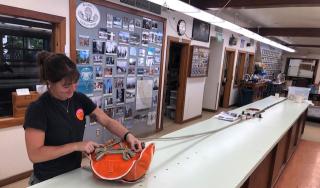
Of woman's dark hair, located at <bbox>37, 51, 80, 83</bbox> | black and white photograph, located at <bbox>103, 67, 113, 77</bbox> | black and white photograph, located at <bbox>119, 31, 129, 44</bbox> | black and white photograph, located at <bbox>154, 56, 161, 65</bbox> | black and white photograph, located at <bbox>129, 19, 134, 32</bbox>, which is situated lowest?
black and white photograph, located at <bbox>103, 67, 113, 77</bbox>

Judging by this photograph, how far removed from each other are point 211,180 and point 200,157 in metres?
0.36

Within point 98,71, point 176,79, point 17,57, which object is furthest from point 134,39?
point 176,79

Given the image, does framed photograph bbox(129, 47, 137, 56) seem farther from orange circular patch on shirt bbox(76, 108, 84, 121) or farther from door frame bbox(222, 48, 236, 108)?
door frame bbox(222, 48, 236, 108)

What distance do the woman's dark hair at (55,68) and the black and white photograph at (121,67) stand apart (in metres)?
2.72

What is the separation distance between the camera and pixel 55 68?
4.04ft

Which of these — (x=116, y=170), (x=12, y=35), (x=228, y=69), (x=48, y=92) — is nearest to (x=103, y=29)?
(x=12, y=35)

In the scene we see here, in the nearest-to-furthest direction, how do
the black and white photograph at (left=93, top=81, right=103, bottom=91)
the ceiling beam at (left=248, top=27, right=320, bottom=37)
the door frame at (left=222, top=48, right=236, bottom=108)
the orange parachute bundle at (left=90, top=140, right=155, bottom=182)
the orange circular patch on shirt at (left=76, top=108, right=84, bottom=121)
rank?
1. the orange parachute bundle at (left=90, top=140, right=155, bottom=182)
2. the orange circular patch on shirt at (left=76, top=108, right=84, bottom=121)
3. the black and white photograph at (left=93, top=81, right=103, bottom=91)
4. the ceiling beam at (left=248, top=27, right=320, bottom=37)
5. the door frame at (left=222, top=48, right=236, bottom=108)

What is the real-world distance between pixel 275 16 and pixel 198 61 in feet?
8.32

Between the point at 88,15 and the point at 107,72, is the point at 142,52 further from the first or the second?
the point at 88,15

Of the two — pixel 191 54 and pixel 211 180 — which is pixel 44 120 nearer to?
pixel 211 180

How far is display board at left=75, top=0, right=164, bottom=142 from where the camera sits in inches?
135

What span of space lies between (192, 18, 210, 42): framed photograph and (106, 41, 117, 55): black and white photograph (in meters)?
2.49

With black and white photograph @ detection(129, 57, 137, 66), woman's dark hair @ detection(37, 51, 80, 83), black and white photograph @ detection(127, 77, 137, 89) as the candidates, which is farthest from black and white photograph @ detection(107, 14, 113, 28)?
woman's dark hair @ detection(37, 51, 80, 83)

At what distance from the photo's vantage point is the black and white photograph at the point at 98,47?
3.52m
